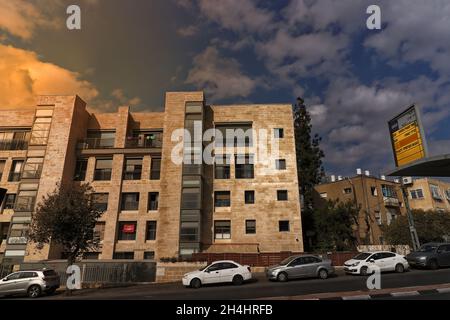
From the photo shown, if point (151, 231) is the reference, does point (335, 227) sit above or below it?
above

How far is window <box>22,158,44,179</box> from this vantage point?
3008cm

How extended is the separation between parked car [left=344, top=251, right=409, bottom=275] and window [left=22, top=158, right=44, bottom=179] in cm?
3027

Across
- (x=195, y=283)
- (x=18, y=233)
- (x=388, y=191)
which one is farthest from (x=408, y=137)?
(x=18, y=233)

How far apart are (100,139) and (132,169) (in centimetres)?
586

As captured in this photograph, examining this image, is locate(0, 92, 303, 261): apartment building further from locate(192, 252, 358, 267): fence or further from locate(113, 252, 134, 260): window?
locate(192, 252, 358, 267): fence

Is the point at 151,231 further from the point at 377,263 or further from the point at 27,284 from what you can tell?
the point at 377,263

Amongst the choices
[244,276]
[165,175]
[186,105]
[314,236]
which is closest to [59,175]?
[165,175]

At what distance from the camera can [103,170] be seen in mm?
32312

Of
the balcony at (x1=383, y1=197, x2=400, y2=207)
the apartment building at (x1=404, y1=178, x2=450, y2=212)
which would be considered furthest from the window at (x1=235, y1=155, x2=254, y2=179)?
the apartment building at (x1=404, y1=178, x2=450, y2=212)

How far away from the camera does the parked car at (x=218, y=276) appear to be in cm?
1727

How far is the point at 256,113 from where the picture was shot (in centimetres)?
3312

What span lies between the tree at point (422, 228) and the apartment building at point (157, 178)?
45.7 feet

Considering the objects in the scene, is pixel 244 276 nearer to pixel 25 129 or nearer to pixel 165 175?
pixel 165 175
